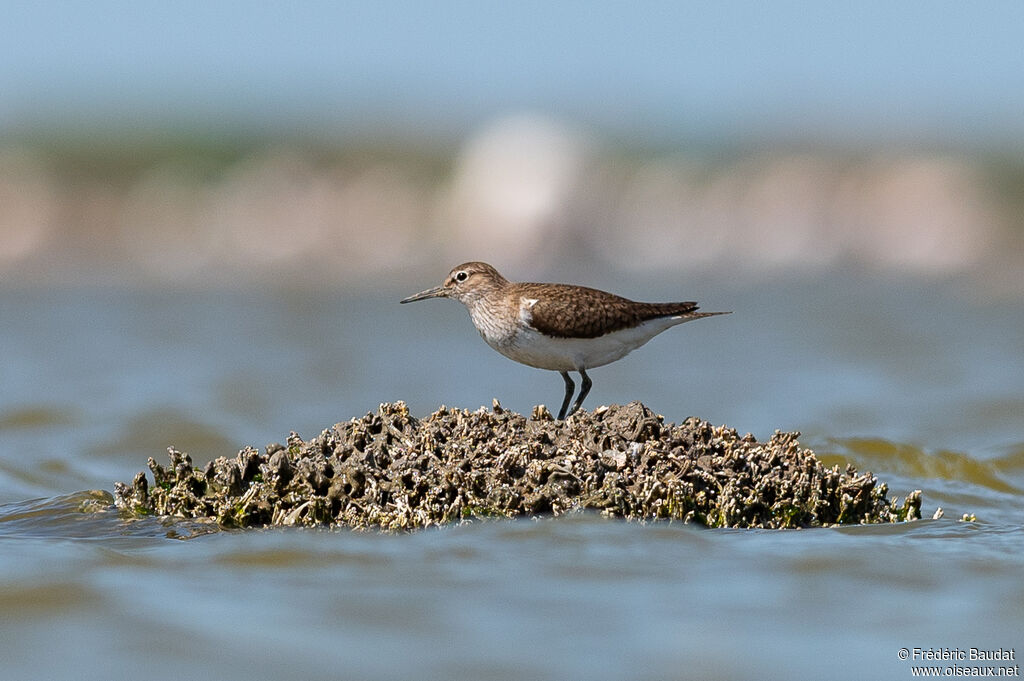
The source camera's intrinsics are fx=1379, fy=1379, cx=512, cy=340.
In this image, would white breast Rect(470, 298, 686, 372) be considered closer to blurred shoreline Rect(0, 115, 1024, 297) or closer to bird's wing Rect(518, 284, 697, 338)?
bird's wing Rect(518, 284, 697, 338)

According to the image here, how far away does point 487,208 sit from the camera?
31344 mm

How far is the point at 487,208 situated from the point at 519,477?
24.8 m

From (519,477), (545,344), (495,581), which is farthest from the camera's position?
(545,344)

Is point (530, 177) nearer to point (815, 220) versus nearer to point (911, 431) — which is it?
point (815, 220)

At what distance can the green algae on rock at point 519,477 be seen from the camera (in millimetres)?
6711

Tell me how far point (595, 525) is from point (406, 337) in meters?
12.3

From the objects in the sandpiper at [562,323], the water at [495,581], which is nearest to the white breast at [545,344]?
the sandpiper at [562,323]

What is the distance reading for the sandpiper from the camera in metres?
8.21

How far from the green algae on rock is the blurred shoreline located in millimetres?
19705

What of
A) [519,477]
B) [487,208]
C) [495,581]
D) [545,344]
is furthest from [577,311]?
[487,208]

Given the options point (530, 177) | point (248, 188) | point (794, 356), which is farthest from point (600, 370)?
point (248, 188)

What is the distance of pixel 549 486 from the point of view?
263 inches

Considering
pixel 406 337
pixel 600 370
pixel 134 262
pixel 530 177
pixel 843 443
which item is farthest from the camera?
pixel 530 177

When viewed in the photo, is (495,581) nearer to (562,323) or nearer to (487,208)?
(562,323)
